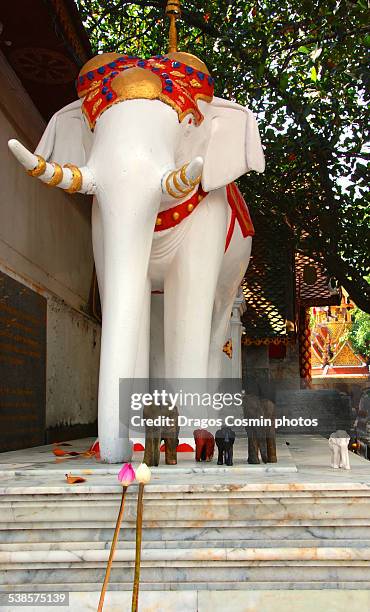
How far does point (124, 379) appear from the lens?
2.58m

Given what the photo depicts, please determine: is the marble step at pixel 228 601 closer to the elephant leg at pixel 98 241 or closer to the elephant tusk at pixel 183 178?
the elephant tusk at pixel 183 178

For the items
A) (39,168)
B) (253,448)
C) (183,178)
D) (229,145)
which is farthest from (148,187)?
(253,448)

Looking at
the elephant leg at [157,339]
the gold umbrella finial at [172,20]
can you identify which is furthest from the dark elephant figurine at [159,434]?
the gold umbrella finial at [172,20]

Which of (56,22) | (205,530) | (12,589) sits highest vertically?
(56,22)

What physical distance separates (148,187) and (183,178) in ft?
0.62

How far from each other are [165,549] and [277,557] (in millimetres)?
288

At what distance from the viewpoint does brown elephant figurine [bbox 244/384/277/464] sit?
2.59m

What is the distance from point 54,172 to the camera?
2689 millimetres

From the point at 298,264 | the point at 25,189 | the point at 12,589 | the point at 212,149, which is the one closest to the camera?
the point at 12,589

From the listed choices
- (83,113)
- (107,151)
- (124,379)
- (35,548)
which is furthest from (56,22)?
(35,548)

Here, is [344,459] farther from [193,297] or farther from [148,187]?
[148,187]

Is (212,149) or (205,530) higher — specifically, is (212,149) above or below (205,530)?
above

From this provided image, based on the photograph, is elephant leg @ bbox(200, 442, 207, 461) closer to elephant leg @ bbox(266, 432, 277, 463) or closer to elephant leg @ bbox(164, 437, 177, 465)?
elephant leg @ bbox(164, 437, 177, 465)

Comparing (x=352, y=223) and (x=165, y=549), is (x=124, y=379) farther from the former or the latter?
(x=352, y=223)
